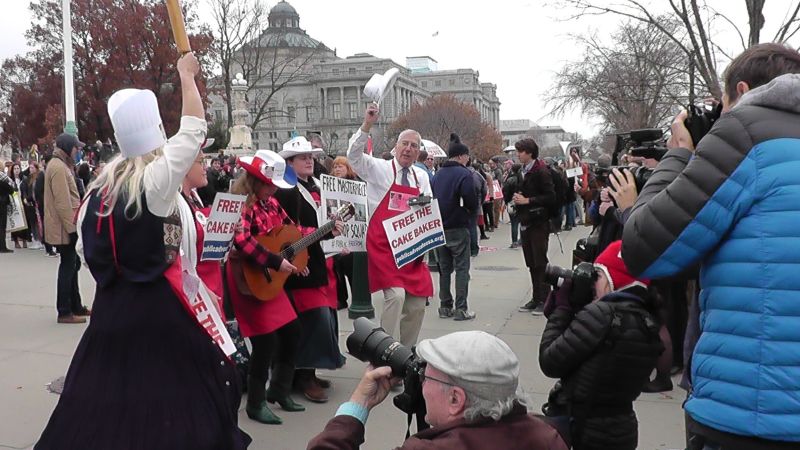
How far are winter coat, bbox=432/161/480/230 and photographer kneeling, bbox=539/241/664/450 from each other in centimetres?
464

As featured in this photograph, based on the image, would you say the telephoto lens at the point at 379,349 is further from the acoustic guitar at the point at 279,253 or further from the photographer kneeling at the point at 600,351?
the acoustic guitar at the point at 279,253

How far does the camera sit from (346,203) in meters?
5.75

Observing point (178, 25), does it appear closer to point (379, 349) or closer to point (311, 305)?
point (379, 349)

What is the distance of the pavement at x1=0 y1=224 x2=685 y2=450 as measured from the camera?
15.4ft

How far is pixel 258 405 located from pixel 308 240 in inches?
46.9

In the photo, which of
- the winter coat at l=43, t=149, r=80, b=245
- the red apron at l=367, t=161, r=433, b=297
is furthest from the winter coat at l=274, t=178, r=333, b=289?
the winter coat at l=43, t=149, r=80, b=245

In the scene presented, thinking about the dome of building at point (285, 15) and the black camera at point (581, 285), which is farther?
the dome of building at point (285, 15)

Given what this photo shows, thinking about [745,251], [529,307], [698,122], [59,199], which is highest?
[698,122]

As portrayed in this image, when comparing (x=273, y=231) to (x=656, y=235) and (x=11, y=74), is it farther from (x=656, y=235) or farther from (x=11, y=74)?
(x=11, y=74)

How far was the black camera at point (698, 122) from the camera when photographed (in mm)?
2303

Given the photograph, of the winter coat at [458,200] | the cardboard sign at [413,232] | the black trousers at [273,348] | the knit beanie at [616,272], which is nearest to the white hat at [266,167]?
the black trousers at [273,348]

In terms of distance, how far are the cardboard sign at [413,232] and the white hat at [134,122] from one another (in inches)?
117

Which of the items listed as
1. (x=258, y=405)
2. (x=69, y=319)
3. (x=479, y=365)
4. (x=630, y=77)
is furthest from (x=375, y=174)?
(x=630, y=77)

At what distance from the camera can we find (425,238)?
596 centimetres
